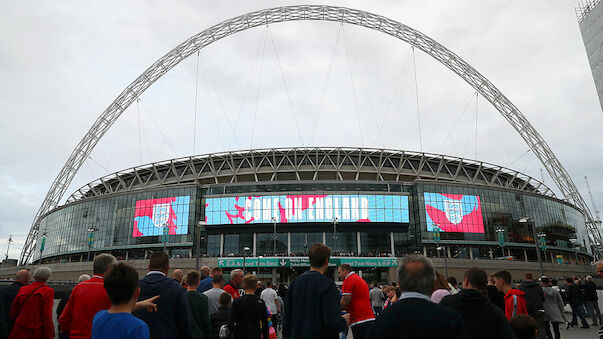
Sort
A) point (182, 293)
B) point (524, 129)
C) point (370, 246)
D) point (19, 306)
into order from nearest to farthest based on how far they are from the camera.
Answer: point (182, 293), point (19, 306), point (370, 246), point (524, 129)

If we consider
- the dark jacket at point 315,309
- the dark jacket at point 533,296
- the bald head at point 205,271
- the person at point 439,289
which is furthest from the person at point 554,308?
the bald head at point 205,271

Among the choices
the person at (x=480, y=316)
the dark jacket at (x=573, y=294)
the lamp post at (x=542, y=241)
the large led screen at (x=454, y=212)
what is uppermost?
the large led screen at (x=454, y=212)

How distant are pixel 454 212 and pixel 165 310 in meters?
65.8

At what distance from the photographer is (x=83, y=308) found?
16.7ft

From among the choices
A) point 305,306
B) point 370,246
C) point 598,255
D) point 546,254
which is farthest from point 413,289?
point 598,255

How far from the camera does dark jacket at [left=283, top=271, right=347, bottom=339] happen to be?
5.13 metres

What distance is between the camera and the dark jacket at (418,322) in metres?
2.88

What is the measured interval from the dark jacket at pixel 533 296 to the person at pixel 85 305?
9030 mm

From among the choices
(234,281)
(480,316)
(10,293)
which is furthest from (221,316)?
(480,316)

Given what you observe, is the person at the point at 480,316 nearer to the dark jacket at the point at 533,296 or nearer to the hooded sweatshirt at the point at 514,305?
the hooded sweatshirt at the point at 514,305

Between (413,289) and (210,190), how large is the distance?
66.3 metres

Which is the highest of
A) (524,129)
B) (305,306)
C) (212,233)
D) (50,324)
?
(524,129)

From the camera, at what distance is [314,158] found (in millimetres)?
74312

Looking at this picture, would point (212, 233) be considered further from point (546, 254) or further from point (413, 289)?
point (413, 289)
